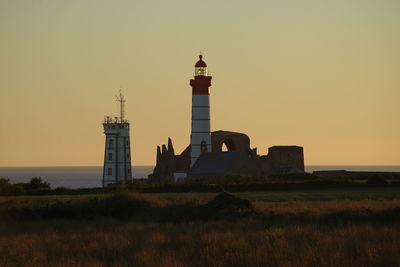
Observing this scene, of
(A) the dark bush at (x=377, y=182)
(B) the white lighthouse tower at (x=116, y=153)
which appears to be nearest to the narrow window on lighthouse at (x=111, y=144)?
(B) the white lighthouse tower at (x=116, y=153)

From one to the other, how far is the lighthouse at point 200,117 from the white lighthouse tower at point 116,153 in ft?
26.3

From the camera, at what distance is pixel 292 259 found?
58.3 ft

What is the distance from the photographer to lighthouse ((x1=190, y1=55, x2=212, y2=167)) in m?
75.2

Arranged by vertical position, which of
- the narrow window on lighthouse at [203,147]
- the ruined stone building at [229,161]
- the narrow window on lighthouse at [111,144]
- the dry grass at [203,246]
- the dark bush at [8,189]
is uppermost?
the narrow window on lighthouse at [111,144]

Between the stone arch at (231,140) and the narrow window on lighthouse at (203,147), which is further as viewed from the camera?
the stone arch at (231,140)

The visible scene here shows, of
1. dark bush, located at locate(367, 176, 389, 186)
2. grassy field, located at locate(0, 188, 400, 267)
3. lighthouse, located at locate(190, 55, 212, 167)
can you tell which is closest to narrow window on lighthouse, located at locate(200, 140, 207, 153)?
lighthouse, located at locate(190, 55, 212, 167)

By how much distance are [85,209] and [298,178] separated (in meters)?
30.4

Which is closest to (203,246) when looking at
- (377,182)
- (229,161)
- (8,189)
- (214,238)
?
(214,238)

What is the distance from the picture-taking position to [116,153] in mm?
80688

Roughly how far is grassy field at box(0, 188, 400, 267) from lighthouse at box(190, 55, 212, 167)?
141ft

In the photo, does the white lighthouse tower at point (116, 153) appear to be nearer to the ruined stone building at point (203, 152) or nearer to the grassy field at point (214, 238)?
the ruined stone building at point (203, 152)

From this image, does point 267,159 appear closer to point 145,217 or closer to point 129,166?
point 129,166

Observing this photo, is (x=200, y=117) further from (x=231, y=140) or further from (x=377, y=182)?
(x=377, y=182)

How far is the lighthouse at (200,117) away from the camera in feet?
247
